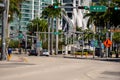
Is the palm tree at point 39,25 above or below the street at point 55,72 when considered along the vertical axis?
above

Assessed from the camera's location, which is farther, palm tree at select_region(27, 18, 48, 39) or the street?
palm tree at select_region(27, 18, 48, 39)

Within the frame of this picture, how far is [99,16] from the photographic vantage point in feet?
278

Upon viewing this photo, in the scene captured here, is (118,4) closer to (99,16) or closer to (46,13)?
(99,16)

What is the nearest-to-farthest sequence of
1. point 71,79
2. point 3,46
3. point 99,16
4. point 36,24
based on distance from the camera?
point 71,79 < point 3,46 < point 99,16 < point 36,24

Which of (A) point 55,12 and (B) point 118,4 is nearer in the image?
(B) point 118,4

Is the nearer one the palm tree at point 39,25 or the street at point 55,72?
the street at point 55,72

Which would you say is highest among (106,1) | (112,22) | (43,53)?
(106,1)

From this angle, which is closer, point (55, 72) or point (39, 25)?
point (55, 72)

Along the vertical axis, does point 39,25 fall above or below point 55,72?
above

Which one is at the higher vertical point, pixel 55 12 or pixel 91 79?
pixel 55 12

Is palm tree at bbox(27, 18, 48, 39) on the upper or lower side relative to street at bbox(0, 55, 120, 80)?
upper

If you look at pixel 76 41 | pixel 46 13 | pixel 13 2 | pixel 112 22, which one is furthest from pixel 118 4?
pixel 76 41

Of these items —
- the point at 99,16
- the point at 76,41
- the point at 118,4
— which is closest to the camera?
the point at 118,4

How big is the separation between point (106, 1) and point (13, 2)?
2865 centimetres
